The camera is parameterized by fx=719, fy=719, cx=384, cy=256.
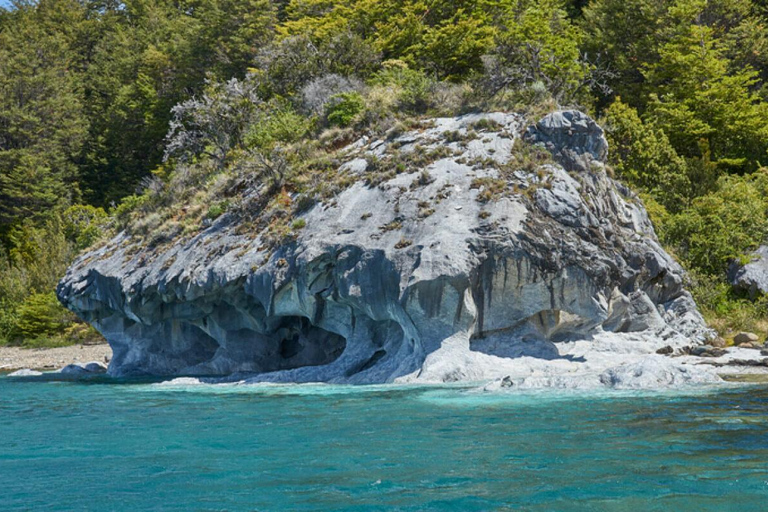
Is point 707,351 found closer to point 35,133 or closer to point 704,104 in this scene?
point 704,104

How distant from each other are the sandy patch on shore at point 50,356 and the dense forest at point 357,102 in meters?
2.09

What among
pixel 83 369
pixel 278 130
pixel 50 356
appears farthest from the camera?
pixel 50 356

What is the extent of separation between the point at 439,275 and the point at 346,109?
46.7 ft

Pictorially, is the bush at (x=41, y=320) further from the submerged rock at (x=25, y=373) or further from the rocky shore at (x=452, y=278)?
the rocky shore at (x=452, y=278)

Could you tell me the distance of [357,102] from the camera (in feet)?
108

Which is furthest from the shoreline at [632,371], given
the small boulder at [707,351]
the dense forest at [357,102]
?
the dense forest at [357,102]

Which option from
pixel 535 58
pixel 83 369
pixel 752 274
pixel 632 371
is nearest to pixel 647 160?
pixel 535 58

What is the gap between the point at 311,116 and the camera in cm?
3622

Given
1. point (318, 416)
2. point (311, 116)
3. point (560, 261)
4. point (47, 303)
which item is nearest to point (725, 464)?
point (318, 416)

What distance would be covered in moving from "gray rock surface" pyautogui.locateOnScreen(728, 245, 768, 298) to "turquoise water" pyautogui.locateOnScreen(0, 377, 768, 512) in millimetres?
13311

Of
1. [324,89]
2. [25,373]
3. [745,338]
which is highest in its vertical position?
A: [324,89]

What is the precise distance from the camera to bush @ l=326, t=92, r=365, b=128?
32938 millimetres

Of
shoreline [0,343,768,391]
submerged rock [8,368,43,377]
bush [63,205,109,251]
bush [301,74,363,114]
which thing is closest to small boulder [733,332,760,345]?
shoreline [0,343,768,391]

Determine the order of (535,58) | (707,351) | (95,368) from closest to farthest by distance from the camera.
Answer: (707,351) < (535,58) < (95,368)
